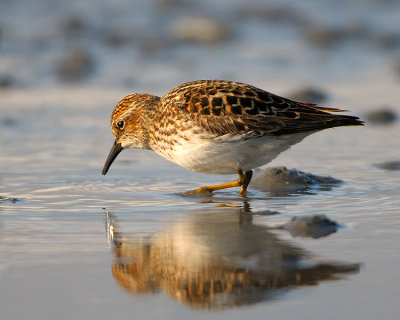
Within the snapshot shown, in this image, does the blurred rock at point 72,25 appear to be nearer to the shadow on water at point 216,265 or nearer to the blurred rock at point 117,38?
the blurred rock at point 117,38

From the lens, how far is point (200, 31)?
15852 millimetres

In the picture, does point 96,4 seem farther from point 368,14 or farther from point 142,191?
point 142,191

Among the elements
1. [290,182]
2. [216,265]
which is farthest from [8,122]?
[216,265]

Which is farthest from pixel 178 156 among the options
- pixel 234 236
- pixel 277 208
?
pixel 234 236

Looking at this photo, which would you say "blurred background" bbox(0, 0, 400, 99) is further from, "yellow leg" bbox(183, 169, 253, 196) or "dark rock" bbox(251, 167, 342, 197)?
"yellow leg" bbox(183, 169, 253, 196)

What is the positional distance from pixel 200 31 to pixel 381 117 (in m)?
5.82

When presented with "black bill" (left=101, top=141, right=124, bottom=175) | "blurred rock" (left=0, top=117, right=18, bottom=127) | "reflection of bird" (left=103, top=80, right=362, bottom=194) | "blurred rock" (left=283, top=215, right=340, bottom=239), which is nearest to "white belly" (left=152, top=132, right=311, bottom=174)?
"reflection of bird" (left=103, top=80, right=362, bottom=194)

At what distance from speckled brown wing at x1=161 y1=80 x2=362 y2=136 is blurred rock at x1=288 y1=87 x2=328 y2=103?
450 cm

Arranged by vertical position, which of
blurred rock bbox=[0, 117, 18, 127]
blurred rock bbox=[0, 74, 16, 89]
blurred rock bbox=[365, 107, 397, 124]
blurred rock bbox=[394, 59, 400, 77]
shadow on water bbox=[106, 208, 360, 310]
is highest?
blurred rock bbox=[394, 59, 400, 77]

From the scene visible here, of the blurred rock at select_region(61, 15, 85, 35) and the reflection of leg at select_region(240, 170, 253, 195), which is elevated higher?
the blurred rock at select_region(61, 15, 85, 35)

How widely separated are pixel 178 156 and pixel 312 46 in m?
9.17

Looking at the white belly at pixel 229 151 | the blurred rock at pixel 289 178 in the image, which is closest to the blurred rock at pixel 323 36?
the blurred rock at pixel 289 178

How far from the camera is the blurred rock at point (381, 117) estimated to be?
11.0m

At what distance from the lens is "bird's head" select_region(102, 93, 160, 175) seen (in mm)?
8281
